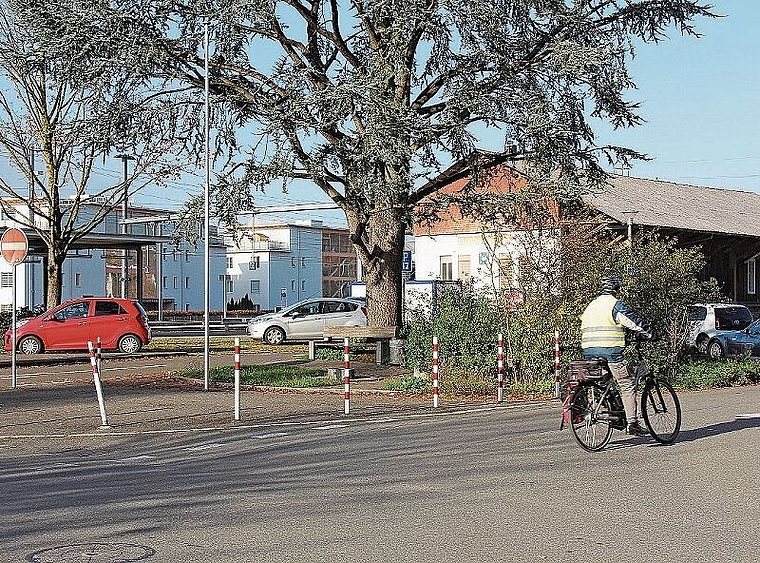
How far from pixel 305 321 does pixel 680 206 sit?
89.7ft

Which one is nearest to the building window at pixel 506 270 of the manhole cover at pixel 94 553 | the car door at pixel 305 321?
the manhole cover at pixel 94 553

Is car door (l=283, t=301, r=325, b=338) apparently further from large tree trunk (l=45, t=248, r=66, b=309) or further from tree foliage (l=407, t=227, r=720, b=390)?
tree foliage (l=407, t=227, r=720, b=390)

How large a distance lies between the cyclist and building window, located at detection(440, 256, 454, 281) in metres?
44.0

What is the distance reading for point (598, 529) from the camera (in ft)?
26.3

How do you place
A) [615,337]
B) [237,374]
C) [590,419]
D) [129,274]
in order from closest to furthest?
[590,419]
[615,337]
[237,374]
[129,274]

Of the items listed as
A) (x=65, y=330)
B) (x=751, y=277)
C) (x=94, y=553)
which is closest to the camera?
(x=94, y=553)

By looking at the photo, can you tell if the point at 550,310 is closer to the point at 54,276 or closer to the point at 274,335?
the point at 274,335

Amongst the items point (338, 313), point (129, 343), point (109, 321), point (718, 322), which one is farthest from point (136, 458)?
point (718, 322)

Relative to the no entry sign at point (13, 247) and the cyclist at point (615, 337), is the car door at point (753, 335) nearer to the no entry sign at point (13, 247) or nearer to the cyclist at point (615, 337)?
the no entry sign at point (13, 247)

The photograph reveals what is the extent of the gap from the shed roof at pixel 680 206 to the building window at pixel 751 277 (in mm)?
2068

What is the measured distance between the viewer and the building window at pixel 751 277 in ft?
199

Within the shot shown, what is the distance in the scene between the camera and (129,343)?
3288 centimetres

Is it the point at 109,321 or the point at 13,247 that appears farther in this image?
the point at 109,321

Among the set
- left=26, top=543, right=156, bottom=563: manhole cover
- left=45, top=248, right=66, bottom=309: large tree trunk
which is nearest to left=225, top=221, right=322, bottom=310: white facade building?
left=45, top=248, right=66, bottom=309: large tree trunk
